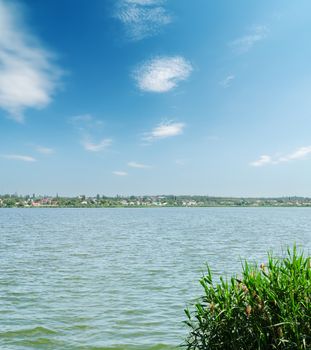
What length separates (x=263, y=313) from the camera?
7.88 m

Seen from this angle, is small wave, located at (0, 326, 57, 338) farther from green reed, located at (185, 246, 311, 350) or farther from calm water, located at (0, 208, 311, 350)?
green reed, located at (185, 246, 311, 350)

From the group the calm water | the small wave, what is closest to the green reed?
the calm water

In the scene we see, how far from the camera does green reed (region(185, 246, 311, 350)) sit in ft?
25.2

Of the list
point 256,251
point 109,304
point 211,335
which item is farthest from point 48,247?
point 211,335

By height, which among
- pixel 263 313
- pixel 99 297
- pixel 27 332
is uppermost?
pixel 263 313

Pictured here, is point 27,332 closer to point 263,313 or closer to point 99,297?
point 99,297

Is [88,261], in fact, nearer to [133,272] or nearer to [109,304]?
[133,272]

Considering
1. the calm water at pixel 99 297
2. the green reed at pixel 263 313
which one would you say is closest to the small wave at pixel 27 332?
the calm water at pixel 99 297

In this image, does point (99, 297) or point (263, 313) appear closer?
point (263, 313)

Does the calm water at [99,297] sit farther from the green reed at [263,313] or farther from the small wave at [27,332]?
the green reed at [263,313]

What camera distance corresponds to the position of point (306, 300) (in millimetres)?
7793

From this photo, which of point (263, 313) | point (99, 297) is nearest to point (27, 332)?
point (99, 297)

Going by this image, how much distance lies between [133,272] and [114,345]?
13.9 metres

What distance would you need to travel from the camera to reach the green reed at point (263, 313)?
7691 millimetres
